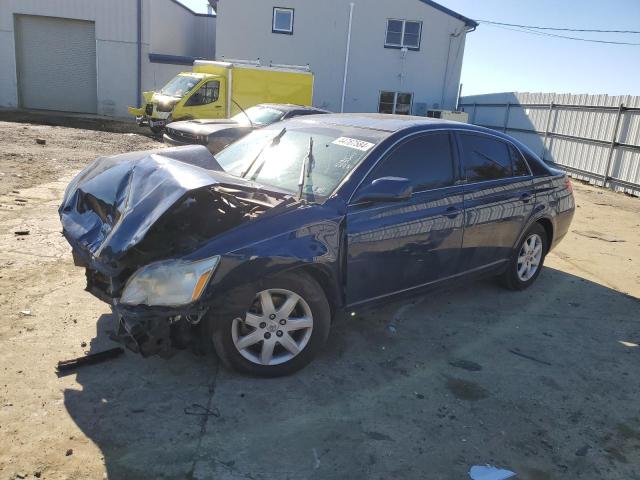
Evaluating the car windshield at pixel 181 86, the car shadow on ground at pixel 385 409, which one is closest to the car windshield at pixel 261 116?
the car windshield at pixel 181 86

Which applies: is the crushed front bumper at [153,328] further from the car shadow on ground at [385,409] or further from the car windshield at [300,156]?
the car windshield at [300,156]

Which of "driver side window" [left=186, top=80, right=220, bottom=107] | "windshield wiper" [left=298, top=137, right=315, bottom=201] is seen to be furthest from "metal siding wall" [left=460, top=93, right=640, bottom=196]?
"windshield wiper" [left=298, top=137, right=315, bottom=201]

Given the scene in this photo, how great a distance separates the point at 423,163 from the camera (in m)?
4.35

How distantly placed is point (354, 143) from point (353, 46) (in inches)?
814

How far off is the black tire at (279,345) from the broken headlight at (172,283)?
248 mm

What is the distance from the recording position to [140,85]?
24938 millimetres

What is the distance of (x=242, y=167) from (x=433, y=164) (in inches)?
62.3

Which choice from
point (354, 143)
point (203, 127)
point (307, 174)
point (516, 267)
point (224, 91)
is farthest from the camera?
point (224, 91)

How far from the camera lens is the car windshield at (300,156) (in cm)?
395

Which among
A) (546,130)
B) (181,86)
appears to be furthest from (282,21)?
(546,130)

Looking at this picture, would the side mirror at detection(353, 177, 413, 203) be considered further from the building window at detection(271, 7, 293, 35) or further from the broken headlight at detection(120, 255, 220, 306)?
the building window at detection(271, 7, 293, 35)

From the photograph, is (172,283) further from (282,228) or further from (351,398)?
(351,398)

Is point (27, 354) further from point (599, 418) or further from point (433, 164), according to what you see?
point (599, 418)

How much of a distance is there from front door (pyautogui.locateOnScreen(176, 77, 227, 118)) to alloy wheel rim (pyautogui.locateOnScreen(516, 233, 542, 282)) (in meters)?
12.4
